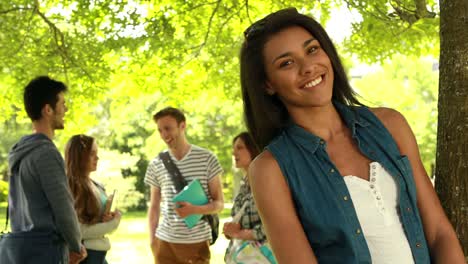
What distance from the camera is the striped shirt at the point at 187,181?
21.1ft

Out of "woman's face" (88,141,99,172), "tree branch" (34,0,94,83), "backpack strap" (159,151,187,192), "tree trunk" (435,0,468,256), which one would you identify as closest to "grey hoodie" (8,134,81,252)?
"woman's face" (88,141,99,172)

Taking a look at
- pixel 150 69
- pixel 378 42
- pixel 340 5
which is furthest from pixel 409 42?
pixel 150 69

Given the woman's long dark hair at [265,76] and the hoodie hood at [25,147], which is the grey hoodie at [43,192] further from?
the woman's long dark hair at [265,76]

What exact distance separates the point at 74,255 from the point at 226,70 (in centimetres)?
498

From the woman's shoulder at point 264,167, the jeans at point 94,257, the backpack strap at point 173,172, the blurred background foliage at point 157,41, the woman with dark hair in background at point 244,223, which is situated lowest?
the jeans at point 94,257

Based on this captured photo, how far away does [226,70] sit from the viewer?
9539 millimetres

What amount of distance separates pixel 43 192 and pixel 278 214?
8.67 ft

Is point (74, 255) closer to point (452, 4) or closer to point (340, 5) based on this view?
point (452, 4)

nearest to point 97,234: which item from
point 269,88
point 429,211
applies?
point 269,88

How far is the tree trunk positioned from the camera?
9.52ft

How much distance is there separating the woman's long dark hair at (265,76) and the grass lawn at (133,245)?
34.4ft

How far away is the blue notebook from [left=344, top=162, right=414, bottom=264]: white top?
12.8 ft

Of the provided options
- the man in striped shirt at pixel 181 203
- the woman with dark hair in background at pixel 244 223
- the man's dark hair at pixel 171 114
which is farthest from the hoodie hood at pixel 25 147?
the man's dark hair at pixel 171 114

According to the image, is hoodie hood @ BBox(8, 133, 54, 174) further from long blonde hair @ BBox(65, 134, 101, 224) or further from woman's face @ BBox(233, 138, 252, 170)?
woman's face @ BBox(233, 138, 252, 170)
